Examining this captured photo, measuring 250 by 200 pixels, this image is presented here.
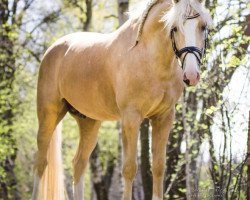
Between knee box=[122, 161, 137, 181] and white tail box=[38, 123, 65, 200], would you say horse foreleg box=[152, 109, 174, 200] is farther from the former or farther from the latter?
white tail box=[38, 123, 65, 200]

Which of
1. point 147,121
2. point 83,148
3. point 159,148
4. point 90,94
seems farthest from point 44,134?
point 147,121

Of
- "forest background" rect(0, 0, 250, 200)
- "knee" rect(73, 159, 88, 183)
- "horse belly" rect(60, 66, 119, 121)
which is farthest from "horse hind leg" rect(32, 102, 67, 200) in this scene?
"forest background" rect(0, 0, 250, 200)

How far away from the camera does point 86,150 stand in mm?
6168

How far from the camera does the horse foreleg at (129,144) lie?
4602mm

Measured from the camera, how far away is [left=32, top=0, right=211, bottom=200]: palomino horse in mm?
4285

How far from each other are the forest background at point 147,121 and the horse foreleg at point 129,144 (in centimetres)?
101

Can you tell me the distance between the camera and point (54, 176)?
621 cm

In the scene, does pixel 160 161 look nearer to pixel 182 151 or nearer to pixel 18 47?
pixel 182 151

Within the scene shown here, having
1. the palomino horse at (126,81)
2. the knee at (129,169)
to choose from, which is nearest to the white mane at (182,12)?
the palomino horse at (126,81)

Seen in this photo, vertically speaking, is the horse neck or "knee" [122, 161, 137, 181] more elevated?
the horse neck

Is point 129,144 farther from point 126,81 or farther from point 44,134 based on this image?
point 44,134

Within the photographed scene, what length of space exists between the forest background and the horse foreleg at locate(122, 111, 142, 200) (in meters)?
1.01

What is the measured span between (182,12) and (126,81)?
0.85 m

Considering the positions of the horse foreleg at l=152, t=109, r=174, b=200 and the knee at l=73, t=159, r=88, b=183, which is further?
the knee at l=73, t=159, r=88, b=183
